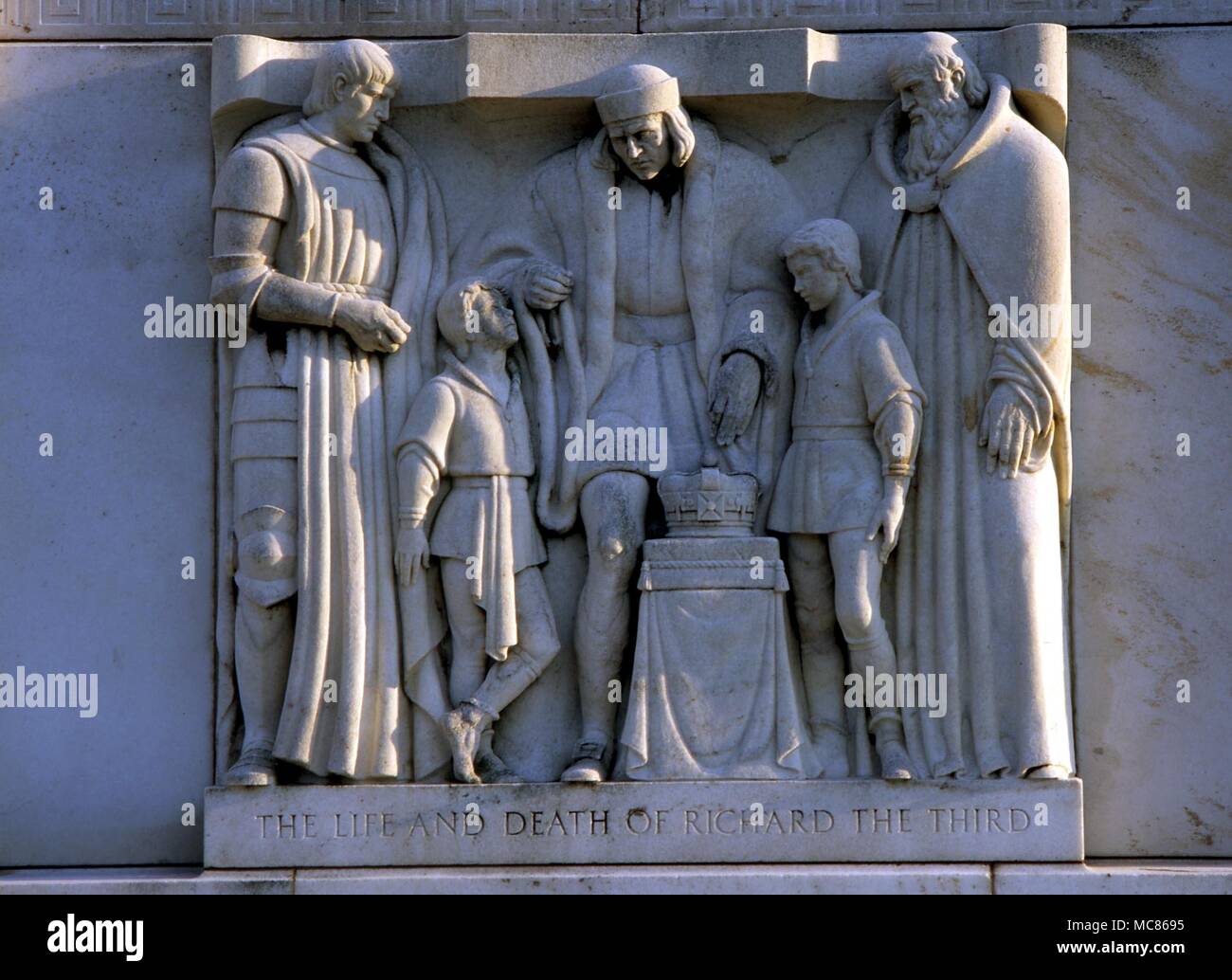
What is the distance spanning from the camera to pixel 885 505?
36.8 feet

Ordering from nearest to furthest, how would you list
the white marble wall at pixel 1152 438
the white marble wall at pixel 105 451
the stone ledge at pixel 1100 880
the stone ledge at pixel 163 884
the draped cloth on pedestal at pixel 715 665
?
1. the stone ledge at pixel 1100 880
2. the stone ledge at pixel 163 884
3. the draped cloth on pedestal at pixel 715 665
4. the white marble wall at pixel 1152 438
5. the white marble wall at pixel 105 451

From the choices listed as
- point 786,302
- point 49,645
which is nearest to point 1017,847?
point 786,302

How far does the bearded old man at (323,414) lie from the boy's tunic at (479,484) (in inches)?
8.7

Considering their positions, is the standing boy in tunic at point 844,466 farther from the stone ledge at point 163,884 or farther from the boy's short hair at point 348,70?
the stone ledge at point 163,884

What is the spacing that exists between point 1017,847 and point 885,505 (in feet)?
5.43

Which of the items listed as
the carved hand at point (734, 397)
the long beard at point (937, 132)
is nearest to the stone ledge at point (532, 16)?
the long beard at point (937, 132)

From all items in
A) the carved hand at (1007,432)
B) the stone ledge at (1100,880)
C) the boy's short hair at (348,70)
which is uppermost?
the boy's short hair at (348,70)

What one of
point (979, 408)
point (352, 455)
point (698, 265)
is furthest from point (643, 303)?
point (979, 408)

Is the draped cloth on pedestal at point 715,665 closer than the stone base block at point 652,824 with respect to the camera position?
No

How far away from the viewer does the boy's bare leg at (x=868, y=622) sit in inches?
441

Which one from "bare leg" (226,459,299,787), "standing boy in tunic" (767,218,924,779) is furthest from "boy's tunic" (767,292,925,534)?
"bare leg" (226,459,299,787)

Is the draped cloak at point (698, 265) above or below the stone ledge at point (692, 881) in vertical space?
above

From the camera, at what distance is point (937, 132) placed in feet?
37.7

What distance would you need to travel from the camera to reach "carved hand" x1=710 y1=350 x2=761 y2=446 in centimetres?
1140
